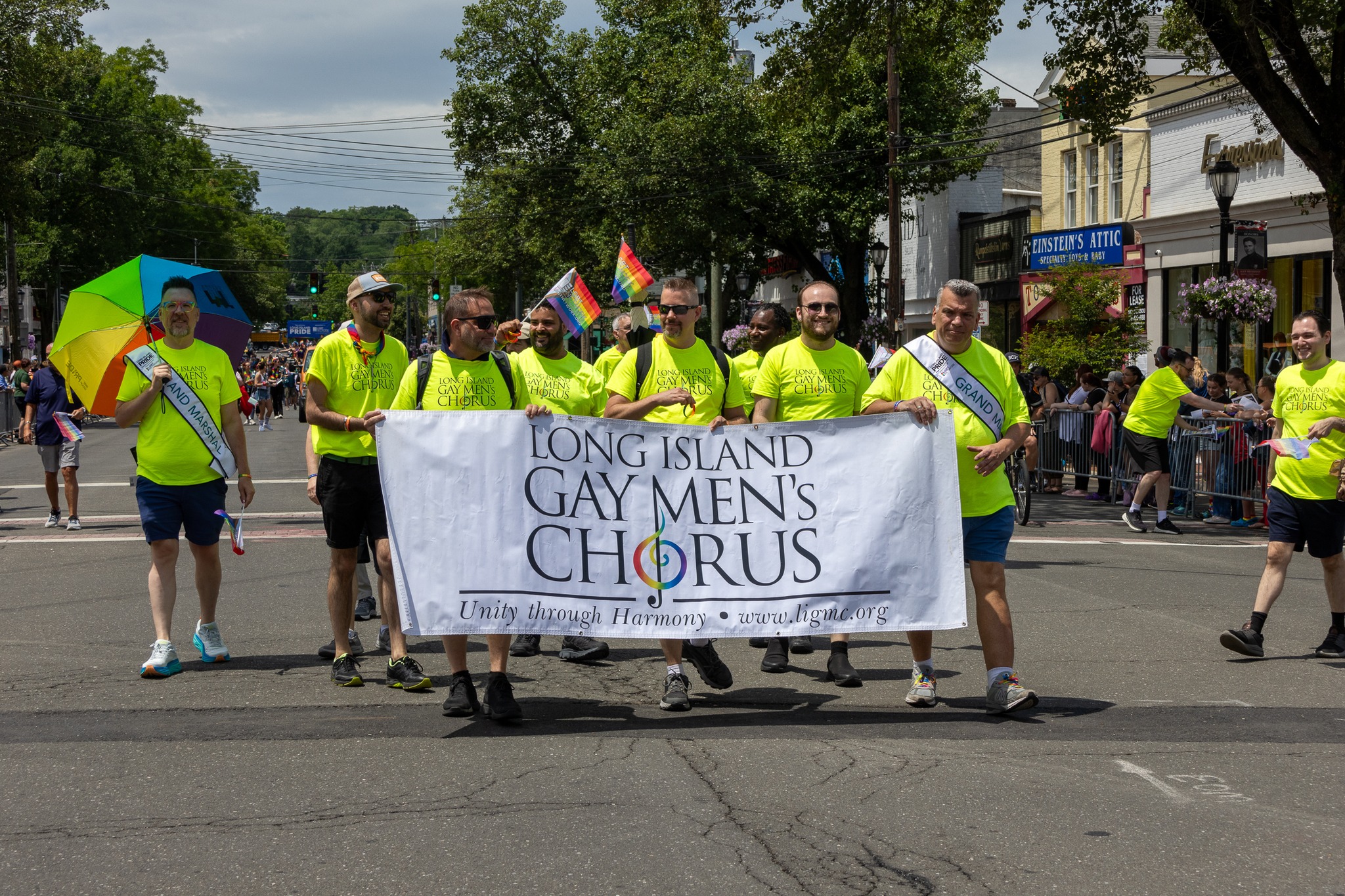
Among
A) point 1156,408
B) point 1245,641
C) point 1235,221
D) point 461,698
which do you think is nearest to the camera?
point 461,698

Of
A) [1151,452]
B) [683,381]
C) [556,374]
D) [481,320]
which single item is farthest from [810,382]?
[1151,452]

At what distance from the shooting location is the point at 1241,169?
2606 cm

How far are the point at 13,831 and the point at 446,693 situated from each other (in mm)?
2483

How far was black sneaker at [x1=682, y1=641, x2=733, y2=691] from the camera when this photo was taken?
683 centimetres

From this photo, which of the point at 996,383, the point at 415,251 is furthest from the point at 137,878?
the point at 415,251

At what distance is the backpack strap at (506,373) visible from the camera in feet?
21.8

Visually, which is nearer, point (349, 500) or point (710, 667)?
point (710, 667)

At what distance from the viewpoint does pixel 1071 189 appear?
33406mm

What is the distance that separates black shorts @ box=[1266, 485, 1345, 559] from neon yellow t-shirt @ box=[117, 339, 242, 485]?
19.2 ft

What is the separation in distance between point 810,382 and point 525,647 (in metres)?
2.41

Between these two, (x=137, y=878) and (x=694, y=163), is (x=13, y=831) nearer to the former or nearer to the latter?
(x=137, y=878)

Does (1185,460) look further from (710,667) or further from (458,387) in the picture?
(458,387)

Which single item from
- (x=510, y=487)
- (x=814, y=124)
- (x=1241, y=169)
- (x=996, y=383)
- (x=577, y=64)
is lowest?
(x=510, y=487)

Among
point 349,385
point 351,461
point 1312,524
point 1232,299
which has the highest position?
point 1232,299
